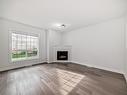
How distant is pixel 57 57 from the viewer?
18.0 ft

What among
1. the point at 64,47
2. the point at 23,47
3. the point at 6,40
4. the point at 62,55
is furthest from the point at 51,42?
the point at 6,40

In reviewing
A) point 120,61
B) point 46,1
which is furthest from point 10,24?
point 120,61

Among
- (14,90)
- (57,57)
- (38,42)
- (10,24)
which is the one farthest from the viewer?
(57,57)

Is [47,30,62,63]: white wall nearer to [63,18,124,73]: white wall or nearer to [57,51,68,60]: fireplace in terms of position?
[57,51,68,60]: fireplace

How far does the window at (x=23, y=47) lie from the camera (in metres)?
3.90

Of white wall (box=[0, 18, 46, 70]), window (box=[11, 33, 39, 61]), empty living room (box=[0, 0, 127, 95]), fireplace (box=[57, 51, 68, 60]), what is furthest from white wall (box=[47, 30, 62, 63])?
white wall (box=[0, 18, 46, 70])

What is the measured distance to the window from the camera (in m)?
3.90

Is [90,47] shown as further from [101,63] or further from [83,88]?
[83,88]

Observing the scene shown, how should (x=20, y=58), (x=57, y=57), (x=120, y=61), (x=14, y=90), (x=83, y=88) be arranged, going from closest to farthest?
(x=14, y=90) < (x=83, y=88) < (x=120, y=61) < (x=20, y=58) < (x=57, y=57)

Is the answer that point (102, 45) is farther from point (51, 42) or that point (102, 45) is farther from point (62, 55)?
point (51, 42)

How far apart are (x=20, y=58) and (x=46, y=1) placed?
3499 millimetres

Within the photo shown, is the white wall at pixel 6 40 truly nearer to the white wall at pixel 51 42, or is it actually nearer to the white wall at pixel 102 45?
the white wall at pixel 51 42

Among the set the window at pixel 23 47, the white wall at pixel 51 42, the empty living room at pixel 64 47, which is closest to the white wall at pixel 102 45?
the empty living room at pixel 64 47

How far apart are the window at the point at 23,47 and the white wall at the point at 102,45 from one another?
2.80m
